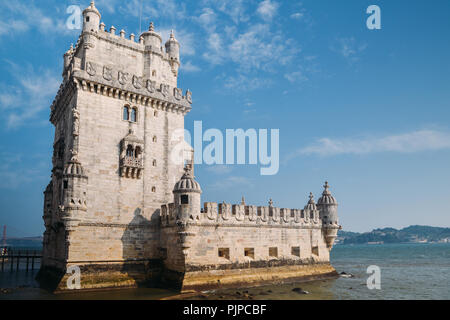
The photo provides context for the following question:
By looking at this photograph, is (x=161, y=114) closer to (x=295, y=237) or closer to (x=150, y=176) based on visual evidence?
(x=150, y=176)

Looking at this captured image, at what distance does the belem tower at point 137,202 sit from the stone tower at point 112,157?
0.25 ft

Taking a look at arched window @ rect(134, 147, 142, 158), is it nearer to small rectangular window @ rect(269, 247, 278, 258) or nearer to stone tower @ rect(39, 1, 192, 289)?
stone tower @ rect(39, 1, 192, 289)

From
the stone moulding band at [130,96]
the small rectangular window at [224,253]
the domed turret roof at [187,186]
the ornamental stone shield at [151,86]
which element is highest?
the ornamental stone shield at [151,86]

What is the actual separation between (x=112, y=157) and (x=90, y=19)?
11.1 meters

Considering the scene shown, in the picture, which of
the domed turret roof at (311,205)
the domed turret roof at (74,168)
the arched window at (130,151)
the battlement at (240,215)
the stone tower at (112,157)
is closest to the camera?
the domed turret roof at (74,168)

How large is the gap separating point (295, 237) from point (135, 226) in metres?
14.4

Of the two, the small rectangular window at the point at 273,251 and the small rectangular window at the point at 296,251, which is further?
the small rectangular window at the point at 296,251

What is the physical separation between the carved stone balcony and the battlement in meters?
3.39

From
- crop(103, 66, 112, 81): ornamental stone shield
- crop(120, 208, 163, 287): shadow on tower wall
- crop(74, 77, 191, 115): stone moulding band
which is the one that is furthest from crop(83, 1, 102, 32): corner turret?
crop(120, 208, 163, 287): shadow on tower wall

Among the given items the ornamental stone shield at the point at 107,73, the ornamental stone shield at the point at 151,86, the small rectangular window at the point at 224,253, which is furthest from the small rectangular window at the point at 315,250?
the ornamental stone shield at the point at 107,73

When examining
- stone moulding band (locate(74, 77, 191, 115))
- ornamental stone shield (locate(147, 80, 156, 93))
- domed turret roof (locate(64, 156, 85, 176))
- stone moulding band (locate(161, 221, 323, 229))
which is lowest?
stone moulding band (locate(161, 221, 323, 229))

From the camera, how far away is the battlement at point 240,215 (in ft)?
81.4

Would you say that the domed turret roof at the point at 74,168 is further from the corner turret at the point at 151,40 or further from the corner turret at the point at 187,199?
the corner turret at the point at 151,40

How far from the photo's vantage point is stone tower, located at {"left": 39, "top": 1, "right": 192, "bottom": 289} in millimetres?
24359
